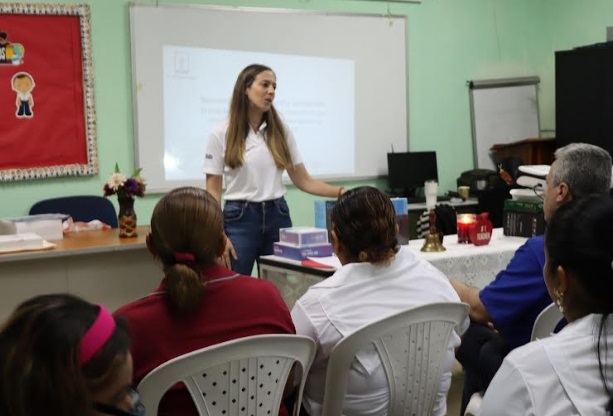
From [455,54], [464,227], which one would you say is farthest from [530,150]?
[464,227]

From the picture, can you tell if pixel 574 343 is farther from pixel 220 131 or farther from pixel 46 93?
pixel 46 93

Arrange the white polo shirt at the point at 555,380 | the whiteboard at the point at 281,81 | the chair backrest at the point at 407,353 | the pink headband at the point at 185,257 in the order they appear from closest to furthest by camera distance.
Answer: the white polo shirt at the point at 555,380
the pink headband at the point at 185,257
the chair backrest at the point at 407,353
the whiteboard at the point at 281,81

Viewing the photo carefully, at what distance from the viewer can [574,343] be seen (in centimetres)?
125

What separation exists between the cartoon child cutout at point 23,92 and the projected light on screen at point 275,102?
0.88 metres

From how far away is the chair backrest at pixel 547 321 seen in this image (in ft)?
6.95

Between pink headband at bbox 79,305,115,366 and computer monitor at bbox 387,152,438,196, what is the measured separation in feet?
16.3

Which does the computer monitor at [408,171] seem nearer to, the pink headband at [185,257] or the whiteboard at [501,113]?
the whiteboard at [501,113]

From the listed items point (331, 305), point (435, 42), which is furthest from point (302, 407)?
point (435, 42)

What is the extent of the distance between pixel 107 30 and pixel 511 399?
14.0ft

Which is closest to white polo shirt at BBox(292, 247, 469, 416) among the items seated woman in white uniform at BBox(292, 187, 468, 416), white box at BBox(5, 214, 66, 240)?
seated woman in white uniform at BBox(292, 187, 468, 416)

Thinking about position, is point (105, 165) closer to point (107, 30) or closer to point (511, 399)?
point (107, 30)

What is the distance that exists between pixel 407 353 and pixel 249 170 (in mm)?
1824

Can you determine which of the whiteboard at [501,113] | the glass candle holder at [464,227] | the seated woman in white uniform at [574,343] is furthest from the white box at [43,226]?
the whiteboard at [501,113]

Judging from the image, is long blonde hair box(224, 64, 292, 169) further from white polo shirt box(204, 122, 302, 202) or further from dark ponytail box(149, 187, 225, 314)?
dark ponytail box(149, 187, 225, 314)
